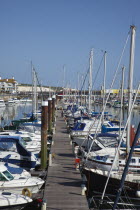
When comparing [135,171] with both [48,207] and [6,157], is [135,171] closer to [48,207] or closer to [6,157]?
→ [48,207]

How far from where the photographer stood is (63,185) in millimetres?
18141

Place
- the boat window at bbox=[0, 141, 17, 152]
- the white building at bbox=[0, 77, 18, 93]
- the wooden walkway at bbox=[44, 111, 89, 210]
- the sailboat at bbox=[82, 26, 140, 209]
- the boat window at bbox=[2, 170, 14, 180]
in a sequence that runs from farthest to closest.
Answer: the white building at bbox=[0, 77, 18, 93], the boat window at bbox=[0, 141, 17, 152], the sailboat at bbox=[82, 26, 140, 209], the boat window at bbox=[2, 170, 14, 180], the wooden walkway at bbox=[44, 111, 89, 210]

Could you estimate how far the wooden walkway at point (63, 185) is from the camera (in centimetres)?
1541

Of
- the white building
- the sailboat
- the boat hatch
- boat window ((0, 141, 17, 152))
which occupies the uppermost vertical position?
the white building

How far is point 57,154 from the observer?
2602 centimetres

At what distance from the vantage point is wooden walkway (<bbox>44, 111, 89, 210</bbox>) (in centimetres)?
1541

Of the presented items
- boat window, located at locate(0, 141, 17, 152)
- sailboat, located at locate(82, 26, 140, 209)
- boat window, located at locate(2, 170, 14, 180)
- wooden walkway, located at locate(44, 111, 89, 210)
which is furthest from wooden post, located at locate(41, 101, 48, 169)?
boat window, located at locate(2, 170, 14, 180)

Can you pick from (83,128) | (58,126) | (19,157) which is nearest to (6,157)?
(19,157)

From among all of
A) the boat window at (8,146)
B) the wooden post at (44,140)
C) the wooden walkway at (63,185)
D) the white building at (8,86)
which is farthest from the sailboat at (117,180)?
the white building at (8,86)

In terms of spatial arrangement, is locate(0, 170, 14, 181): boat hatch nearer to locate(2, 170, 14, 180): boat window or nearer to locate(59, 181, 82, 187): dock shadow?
locate(2, 170, 14, 180): boat window

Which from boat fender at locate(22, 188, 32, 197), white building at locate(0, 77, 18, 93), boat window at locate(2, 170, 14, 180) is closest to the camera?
boat fender at locate(22, 188, 32, 197)

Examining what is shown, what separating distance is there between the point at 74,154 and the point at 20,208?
10593 mm

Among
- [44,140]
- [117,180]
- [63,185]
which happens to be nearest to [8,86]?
[44,140]

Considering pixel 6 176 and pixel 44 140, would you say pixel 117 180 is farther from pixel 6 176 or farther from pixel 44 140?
pixel 6 176
